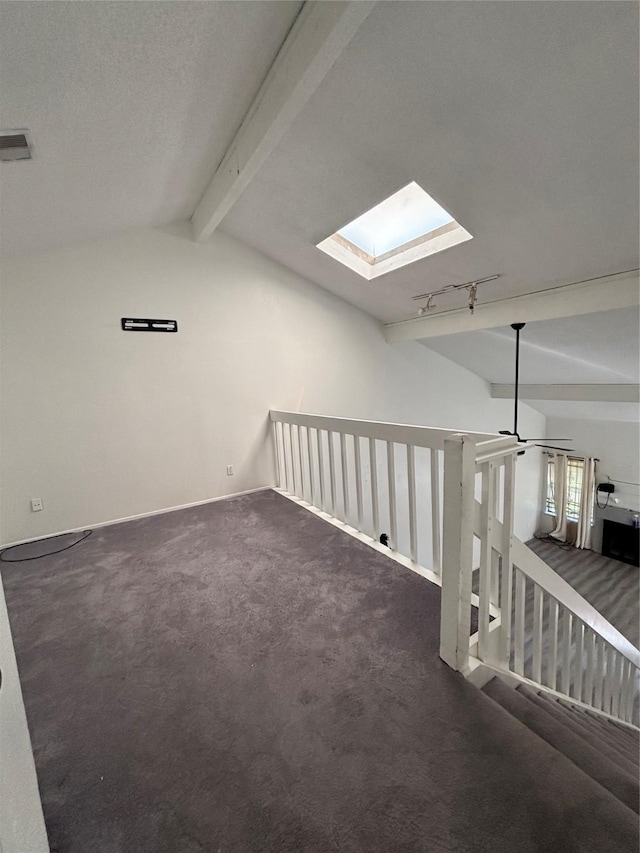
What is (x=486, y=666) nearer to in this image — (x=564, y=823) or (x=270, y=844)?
(x=564, y=823)

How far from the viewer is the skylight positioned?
3.04 m

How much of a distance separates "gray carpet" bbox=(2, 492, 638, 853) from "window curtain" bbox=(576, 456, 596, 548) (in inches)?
298

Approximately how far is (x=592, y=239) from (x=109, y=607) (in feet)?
12.7

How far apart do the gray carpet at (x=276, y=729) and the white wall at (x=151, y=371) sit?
1037mm

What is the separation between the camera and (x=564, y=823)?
3.15ft

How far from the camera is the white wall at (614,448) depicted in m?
7.21

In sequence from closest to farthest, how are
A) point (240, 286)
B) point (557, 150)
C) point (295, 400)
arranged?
point (557, 150) < point (240, 286) < point (295, 400)

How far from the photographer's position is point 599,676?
2328 millimetres

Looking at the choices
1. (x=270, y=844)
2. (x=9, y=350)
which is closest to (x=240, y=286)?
(x=9, y=350)

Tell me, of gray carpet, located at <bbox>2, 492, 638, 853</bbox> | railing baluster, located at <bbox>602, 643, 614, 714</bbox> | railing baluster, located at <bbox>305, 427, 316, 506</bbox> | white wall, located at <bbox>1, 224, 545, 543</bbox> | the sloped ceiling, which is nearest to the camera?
gray carpet, located at <bbox>2, 492, 638, 853</bbox>

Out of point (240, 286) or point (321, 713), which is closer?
point (321, 713)

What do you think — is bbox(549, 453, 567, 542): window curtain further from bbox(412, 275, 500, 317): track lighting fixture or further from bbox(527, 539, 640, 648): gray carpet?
bbox(412, 275, 500, 317): track lighting fixture

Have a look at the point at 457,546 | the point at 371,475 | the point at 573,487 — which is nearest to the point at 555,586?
the point at 457,546

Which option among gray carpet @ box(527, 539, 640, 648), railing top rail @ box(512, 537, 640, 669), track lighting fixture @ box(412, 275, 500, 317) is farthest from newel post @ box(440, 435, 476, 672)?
gray carpet @ box(527, 539, 640, 648)
